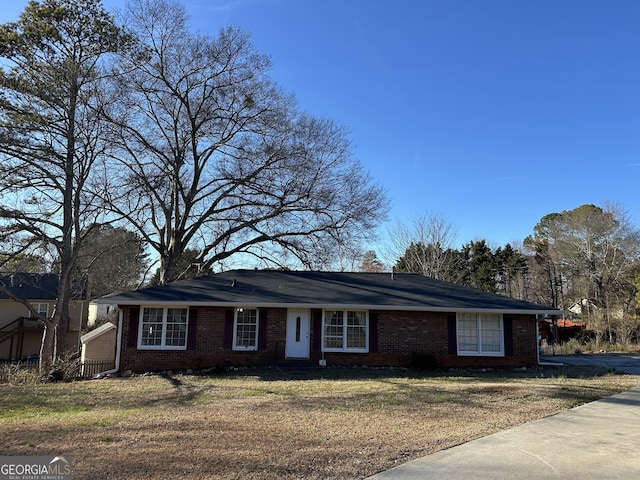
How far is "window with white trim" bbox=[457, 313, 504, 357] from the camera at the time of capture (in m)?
16.6

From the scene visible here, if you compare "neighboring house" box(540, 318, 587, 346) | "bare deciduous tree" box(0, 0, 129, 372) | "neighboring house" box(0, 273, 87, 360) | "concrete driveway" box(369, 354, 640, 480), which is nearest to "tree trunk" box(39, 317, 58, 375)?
"bare deciduous tree" box(0, 0, 129, 372)

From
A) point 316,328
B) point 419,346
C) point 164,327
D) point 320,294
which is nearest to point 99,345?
point 164,327

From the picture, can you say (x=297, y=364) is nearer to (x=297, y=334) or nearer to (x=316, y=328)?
(x=297, y=334)

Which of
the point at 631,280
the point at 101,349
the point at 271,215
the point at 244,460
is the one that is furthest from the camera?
the point at 631,280

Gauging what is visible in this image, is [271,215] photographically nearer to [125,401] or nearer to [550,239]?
[125,401]

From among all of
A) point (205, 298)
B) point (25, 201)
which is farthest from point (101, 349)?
point (205, 298)

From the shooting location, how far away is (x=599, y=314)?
101ft

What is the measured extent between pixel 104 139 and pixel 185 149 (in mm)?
6809

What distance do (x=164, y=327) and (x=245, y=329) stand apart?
294 centimetres

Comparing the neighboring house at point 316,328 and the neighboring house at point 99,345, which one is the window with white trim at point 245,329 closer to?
the neighboring house at point 316,328

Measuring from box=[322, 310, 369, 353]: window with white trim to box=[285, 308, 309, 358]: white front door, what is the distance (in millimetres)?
684

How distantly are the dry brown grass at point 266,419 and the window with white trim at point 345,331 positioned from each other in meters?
2.76

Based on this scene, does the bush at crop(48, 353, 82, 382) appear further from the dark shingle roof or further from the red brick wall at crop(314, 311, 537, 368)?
the red brick wall at crop(314, 311, 537, 368)

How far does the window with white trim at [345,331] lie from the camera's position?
A: 16.3 meters
